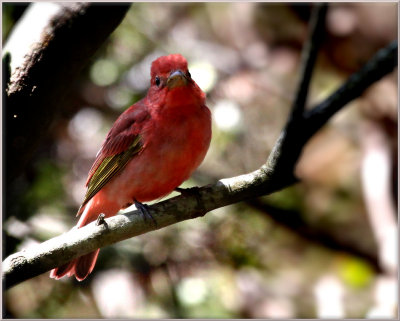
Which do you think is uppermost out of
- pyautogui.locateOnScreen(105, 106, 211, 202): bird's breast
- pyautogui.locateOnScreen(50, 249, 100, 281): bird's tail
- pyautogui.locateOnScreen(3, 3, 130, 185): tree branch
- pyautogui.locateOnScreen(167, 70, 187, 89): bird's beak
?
pyautogui.locateOnScreen(3, 3, 130, 185): tree branch

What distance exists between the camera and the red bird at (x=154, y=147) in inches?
93.3

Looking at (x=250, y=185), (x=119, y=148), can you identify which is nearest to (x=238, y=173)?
(x=119, y=148)

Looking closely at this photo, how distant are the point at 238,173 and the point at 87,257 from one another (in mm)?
1897

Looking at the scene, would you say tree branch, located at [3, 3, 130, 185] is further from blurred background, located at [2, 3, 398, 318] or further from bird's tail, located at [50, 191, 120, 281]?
blurred background, located at [2, 3, 398, 318]

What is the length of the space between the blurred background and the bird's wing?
2.17 feet

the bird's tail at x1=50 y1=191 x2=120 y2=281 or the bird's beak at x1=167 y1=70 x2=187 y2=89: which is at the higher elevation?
the bird's beak at x1=167 y1=70 x2=187 y2=89

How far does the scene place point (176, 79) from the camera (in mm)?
2352

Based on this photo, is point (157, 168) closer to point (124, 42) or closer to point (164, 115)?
point (164, 115)

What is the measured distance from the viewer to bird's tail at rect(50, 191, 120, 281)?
2467 mm

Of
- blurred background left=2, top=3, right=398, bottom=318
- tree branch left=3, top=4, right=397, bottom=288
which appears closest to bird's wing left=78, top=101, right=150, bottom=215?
tree branch left=3, top=4, right=397, bottom=288

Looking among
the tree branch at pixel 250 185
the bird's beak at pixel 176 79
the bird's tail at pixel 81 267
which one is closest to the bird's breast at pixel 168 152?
the bird's beak at pixel 176 79

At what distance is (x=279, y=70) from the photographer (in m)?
5.12

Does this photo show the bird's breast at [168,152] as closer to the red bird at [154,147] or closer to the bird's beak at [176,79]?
the red bird at [154,147]

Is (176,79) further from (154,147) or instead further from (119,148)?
(119,148)
